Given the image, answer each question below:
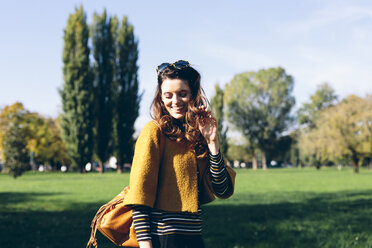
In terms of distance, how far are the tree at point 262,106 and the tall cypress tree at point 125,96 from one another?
2174 cm

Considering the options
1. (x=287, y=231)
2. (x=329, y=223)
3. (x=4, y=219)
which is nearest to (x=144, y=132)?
(x=287, y=231)

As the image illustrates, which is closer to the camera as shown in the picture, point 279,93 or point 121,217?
point 121,217

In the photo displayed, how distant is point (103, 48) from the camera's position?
142 feet

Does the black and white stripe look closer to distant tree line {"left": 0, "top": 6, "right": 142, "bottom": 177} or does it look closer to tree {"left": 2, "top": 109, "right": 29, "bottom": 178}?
tree {"left": 2, "top": 109, "right": 29, "bottom": 178}

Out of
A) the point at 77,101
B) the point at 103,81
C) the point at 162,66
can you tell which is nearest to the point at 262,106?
the point at 103,81

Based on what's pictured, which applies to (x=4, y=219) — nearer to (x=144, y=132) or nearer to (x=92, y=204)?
(x=92, y=204)

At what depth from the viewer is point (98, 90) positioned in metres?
42.1

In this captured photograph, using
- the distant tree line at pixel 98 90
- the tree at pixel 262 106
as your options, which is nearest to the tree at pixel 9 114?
the distant tree line at pixel 98 90

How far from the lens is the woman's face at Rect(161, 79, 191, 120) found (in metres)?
2.26

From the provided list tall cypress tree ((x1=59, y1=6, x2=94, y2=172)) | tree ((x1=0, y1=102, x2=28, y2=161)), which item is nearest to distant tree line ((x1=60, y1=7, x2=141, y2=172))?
tall cypress tree ((x1=59, y1=6, x2=94, y2=172))

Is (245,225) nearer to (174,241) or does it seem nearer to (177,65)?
(174,241)

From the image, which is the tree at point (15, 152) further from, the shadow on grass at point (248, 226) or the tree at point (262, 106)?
the tree at point (262, 106)

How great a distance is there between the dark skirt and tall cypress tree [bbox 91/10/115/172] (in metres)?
40.3

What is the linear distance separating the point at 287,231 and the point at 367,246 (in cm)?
154
